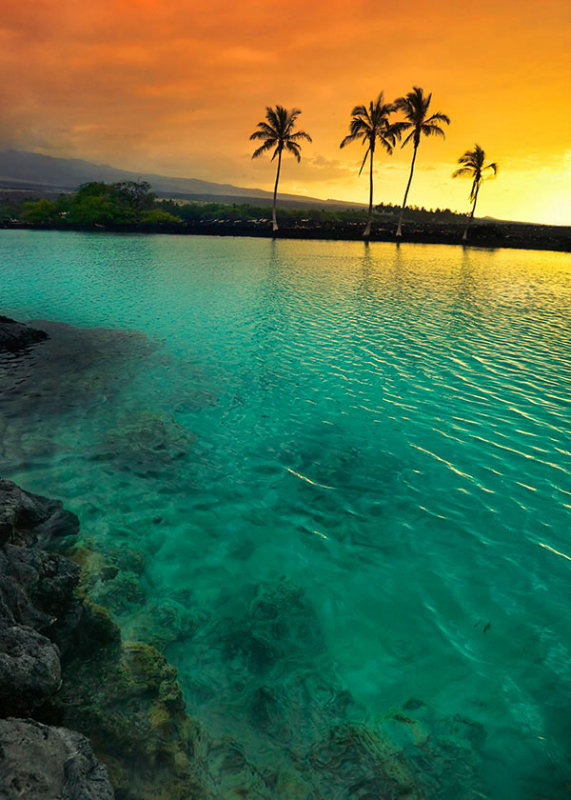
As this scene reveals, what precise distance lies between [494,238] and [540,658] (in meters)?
72.2

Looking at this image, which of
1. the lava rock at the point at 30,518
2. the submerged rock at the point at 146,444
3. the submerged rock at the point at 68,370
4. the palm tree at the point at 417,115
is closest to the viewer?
the lava rock at the point at 30,518

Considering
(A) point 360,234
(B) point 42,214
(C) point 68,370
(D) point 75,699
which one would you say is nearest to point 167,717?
(D) point 75,699

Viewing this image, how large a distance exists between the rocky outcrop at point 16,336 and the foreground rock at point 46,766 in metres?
12.9

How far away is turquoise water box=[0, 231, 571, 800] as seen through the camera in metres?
3.49

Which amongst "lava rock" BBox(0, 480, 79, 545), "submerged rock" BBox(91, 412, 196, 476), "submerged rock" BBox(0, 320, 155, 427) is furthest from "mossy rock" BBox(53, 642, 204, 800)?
"submerged rock" BBox(0, 320, 155, 427)

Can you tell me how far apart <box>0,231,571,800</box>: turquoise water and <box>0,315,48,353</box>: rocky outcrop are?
2.54m

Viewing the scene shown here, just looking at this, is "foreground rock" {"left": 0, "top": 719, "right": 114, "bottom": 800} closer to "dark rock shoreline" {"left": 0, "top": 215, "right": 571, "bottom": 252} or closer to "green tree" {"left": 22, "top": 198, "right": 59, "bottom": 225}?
"dark rock shoreline" {"left": 0, "top": 215, "right": 571, "bottom": 252}

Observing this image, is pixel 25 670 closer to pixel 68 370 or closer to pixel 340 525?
pixel 340 525

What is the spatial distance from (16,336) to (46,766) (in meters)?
14.0

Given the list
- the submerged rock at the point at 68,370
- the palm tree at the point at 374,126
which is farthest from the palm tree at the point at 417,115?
the submerged rock at the point at 68,370

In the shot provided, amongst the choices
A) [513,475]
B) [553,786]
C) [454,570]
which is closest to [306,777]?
[553,786]

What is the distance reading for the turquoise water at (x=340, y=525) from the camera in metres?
3.49

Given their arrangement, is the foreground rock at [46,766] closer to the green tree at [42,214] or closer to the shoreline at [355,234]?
the shoreline at [355,234]

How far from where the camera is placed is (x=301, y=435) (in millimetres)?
8180
